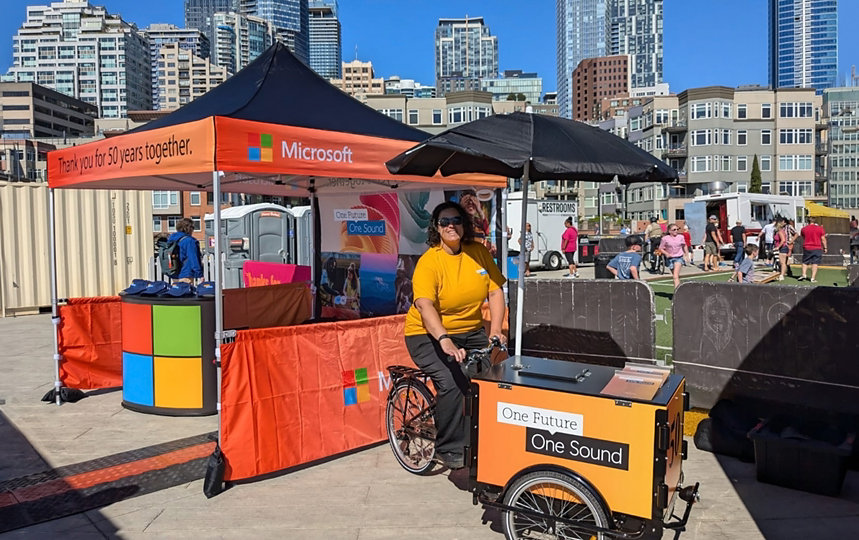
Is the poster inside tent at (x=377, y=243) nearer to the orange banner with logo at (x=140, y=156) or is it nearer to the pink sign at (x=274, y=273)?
the pink sign at (x=274, y=273)

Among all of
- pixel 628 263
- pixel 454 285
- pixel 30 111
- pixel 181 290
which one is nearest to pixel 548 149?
pixel 454 285

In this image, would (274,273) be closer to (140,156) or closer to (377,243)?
(377,243)

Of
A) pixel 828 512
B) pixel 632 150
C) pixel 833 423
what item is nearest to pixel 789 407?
pixel 833 423

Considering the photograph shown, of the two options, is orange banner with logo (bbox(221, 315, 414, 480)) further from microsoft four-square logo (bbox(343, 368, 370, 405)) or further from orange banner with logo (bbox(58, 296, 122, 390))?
orange banner with logo (bbox(58, 296, 122, 390))

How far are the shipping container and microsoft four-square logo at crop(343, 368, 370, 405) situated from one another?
10441 millimetres

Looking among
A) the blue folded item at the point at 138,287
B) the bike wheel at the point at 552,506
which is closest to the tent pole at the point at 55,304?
the blue folded item at the point at 138,287

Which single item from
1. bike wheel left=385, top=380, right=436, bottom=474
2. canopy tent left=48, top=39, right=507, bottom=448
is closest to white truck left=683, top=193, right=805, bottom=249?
canopy tent left=48, top=39, right=507, bottom=448

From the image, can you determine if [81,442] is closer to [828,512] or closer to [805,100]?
[828,512]

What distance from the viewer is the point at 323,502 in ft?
15.6

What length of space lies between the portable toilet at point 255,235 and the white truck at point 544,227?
8.98 m

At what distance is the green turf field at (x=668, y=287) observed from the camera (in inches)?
382

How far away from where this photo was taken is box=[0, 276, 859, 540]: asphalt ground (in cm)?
431

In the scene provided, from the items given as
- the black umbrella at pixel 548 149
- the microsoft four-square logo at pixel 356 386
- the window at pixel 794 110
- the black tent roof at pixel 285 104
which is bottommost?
the microsoft four-square logo at pixel 356 386

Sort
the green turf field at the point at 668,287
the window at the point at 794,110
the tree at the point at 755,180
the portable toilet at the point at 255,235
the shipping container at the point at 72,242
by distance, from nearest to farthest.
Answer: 1. the green turf field at the point at 668,287
2. the shipping container at the point at 72,242
3. the portable toilet at the point at 255,235
4. the tree at the point at 755,180
5. the window at the point at 794,110
